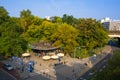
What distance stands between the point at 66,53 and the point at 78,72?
61.2ft

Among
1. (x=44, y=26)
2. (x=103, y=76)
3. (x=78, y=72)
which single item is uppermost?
(x=44, y=26)

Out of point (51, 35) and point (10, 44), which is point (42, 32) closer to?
point (51, 35)

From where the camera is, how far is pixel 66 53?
70.6 meters

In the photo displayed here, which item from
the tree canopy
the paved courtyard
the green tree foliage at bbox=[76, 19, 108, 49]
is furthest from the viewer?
the green tree foliage at bbox=[76, 19, 108, 49]

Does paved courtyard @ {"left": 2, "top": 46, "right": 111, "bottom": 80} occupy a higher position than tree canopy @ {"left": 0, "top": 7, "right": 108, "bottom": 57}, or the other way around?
tree canopy @ {"left": 0, "top": 7, "right": 108, "bottom": 57}

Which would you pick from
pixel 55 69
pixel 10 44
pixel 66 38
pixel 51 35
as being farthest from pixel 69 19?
pixel 55 69

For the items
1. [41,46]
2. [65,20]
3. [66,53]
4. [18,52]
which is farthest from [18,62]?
[65,20]

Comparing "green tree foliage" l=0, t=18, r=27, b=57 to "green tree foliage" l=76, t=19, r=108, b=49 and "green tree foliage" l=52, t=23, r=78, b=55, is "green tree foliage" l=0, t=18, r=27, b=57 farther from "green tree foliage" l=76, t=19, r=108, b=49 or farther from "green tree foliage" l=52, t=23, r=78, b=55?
"green tree foliage" l=76, t=19, r=108, b=49

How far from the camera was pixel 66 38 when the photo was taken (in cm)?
6844

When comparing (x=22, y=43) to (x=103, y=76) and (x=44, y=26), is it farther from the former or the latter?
(x=103, y=76)

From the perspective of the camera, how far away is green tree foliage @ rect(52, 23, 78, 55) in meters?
68.1

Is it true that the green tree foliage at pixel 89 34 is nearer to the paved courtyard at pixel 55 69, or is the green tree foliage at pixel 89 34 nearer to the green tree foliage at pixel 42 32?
the paved courtyard at pixel 55 69

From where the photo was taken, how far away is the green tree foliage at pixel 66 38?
68062 mm

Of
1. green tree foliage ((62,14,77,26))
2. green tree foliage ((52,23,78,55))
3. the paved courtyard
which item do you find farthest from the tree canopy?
green tree foliage ((62,14,77,26))
